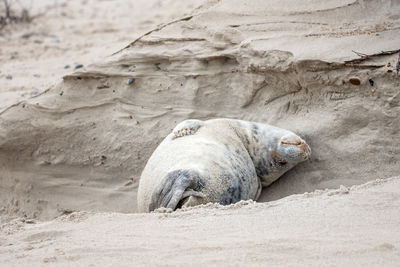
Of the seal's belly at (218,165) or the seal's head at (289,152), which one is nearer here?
the seal's belly at (218,165)

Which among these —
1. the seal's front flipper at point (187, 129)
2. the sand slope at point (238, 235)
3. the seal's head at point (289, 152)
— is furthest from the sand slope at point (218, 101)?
the sand slope at point (238, 235)

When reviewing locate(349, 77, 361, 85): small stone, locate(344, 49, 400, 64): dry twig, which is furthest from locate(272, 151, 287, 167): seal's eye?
locate(344, 49, 400, 64): dry twig

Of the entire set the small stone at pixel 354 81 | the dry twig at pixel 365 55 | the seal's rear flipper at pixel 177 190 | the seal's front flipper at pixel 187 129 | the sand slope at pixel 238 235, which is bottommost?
the seal's rear flipper at pixel 177 190

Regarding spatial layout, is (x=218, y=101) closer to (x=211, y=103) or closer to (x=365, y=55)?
(x=211, y=103)

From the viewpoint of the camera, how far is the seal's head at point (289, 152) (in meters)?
4.94

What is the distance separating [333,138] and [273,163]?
0.57 m

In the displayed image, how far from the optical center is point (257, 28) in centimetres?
552

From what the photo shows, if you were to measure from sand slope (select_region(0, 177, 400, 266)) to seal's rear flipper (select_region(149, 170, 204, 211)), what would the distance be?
48cm

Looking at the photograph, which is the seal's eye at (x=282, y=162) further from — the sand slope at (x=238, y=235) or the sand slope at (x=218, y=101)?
the sand slope at (x=238, y=235)

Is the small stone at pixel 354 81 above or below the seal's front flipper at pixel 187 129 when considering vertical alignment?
above

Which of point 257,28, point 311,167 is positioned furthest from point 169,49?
point 311,167

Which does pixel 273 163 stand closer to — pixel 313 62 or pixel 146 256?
pixel 313 62

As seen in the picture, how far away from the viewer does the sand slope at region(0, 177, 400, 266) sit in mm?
2623

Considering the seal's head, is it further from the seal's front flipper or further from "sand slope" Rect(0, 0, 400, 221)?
the seal's front flipper
